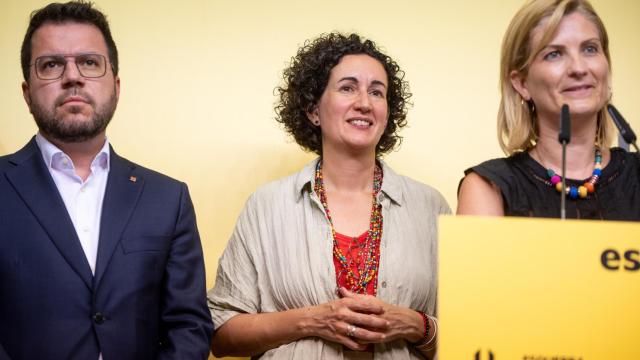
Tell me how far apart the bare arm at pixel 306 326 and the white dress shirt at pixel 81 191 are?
49 centimetres

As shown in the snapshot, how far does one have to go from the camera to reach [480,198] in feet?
5.25

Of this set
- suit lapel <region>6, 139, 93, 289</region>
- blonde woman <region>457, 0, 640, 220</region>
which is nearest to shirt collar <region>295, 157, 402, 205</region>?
blonde woman <region>457, 0, 640, 220</region>

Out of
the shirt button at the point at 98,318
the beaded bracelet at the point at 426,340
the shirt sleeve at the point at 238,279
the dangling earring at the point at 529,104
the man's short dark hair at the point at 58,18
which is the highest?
the man's short dark hair at the point at 58,18

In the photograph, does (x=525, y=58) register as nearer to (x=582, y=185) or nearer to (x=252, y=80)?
(x=582, y=185)

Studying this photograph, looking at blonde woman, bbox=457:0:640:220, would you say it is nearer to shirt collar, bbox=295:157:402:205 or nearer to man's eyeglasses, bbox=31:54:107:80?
shirt collar, bbox=295:157:402:205

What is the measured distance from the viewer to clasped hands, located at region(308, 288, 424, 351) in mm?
1821

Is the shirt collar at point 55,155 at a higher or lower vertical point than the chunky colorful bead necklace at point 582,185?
higher

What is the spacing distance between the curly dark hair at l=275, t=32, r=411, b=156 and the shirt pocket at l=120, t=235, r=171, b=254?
76cm

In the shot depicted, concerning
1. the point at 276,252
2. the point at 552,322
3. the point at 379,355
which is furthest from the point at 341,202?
the point at 552,322

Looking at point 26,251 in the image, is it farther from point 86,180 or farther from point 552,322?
point 552,322

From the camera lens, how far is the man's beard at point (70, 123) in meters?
1.73

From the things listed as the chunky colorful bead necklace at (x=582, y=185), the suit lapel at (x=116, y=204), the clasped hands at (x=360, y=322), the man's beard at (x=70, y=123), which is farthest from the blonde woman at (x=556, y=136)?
the man's beard at (x=70, y=123)

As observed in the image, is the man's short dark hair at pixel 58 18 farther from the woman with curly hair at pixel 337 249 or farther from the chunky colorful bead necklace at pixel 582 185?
the chunky colorful bead necklace at pixel 582 185

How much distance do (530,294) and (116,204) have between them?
3.38ft
